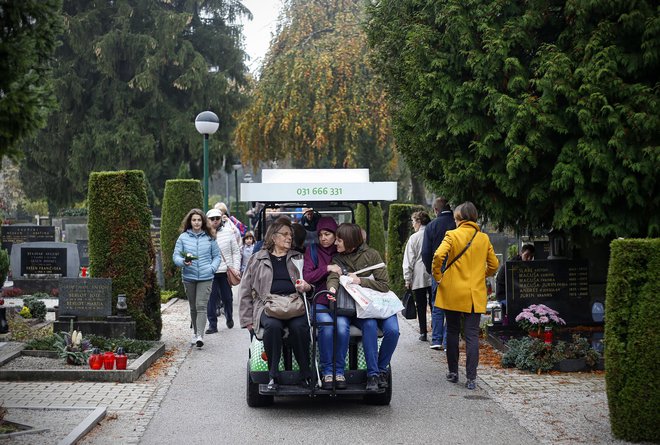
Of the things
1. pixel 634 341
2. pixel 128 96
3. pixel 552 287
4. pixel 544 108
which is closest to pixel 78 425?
pixel 634 341

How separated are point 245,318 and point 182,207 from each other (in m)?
11.3

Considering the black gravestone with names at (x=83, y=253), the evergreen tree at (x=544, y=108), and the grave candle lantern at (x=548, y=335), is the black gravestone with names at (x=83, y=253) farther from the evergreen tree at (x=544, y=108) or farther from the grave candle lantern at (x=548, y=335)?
the grave candle lantern at (x=548, y=335)

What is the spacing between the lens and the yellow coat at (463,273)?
9.32 meters

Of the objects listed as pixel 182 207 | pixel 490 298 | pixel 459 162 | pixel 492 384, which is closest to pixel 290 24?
pixel 182 207

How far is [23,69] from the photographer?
232 inches

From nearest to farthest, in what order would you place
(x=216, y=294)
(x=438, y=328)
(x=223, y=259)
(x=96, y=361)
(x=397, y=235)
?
(x=96, y=361) < (x=438, y=328) < (x=223, y=259) < (x=216, y=294) < (x=397, y=235)

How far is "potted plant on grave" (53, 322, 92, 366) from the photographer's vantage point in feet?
33.4

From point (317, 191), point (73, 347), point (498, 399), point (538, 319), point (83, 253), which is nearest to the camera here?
point (498, 399)

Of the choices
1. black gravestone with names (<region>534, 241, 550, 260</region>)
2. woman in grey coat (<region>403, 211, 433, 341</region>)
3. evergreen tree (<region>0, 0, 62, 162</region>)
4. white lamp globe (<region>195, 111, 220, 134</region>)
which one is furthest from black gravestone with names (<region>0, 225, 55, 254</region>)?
evergreen tree (<region>0, 0, 62, 162</region>)

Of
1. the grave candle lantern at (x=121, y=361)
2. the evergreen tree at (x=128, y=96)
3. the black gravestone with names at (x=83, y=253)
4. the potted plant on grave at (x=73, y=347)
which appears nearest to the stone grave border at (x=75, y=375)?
the grave candle lantern at (x=121, y=361)

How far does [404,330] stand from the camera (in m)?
14.5

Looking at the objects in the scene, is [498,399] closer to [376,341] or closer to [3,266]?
[376,341]

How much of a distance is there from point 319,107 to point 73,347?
854 inches

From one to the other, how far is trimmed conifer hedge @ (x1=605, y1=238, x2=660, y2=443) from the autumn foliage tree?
24351 mm
